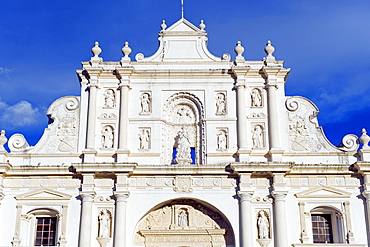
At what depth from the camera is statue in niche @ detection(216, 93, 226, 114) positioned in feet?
65.2

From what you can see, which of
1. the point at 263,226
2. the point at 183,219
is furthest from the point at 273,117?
the point at 183,219

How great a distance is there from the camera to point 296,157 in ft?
62.8

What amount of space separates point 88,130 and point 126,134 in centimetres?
124

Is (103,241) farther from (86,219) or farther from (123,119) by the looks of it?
(123,119)

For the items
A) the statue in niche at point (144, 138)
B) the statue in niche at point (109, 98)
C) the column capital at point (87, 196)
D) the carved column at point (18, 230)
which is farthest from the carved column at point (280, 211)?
the carved column at point (18, 230)

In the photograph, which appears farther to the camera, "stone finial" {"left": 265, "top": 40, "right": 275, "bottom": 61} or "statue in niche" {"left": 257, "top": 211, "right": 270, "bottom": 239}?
"stone finial" {"left": 265, "top": 40, "right": 275, "bottom": 61}

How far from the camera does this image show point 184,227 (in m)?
18.6

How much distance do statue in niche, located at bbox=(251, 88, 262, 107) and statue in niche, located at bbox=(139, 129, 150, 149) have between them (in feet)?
11.9

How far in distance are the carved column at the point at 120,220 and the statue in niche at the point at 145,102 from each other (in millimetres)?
3018

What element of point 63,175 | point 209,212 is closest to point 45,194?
point 63,175

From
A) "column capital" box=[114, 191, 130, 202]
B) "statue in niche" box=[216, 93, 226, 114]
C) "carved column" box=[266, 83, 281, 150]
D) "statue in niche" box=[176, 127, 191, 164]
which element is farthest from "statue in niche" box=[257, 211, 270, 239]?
"column capital" box=[114, 191, 130, 202]

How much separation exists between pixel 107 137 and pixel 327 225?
7.46 metres

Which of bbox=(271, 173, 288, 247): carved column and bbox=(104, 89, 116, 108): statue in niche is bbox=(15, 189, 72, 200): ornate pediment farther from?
bbox=(271, 173, 288, 247): carved column

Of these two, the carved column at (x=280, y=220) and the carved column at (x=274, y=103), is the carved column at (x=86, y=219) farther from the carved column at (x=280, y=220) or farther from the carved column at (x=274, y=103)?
the carved column at (x=274, y=103)
